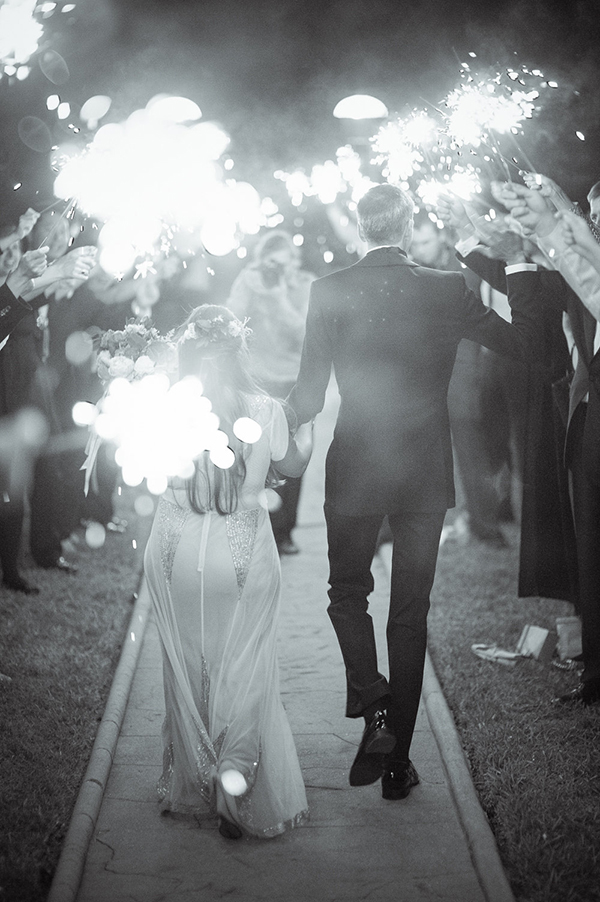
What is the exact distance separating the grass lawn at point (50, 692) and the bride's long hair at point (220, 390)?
4.36ft

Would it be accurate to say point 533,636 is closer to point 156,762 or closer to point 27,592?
point 156,762

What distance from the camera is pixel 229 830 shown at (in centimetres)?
361

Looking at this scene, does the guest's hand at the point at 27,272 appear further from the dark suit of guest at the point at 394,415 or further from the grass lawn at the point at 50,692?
the grass lawn at the point at 50,692

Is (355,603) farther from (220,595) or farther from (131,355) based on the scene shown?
(131,355)

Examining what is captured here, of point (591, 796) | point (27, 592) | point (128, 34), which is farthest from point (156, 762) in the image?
point (128, 34)

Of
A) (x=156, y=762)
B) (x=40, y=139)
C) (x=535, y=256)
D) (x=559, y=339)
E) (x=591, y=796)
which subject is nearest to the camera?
(x=591, y=796)

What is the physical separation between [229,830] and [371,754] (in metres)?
0.60

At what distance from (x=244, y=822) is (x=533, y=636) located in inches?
105

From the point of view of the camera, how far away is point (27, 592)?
23.1ft

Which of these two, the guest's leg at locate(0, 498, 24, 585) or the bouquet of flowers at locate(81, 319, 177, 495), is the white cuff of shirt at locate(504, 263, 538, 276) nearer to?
the bouquet of flowers at locate(81, 319, 177, 495)

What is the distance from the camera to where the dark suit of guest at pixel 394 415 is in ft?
12.7

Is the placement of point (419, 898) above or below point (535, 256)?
below

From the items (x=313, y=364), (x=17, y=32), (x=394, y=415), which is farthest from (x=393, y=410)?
(x=17, y=32)

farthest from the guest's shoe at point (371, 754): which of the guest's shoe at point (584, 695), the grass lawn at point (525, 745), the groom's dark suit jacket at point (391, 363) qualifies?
the guest's shoe at point (584, 695)
